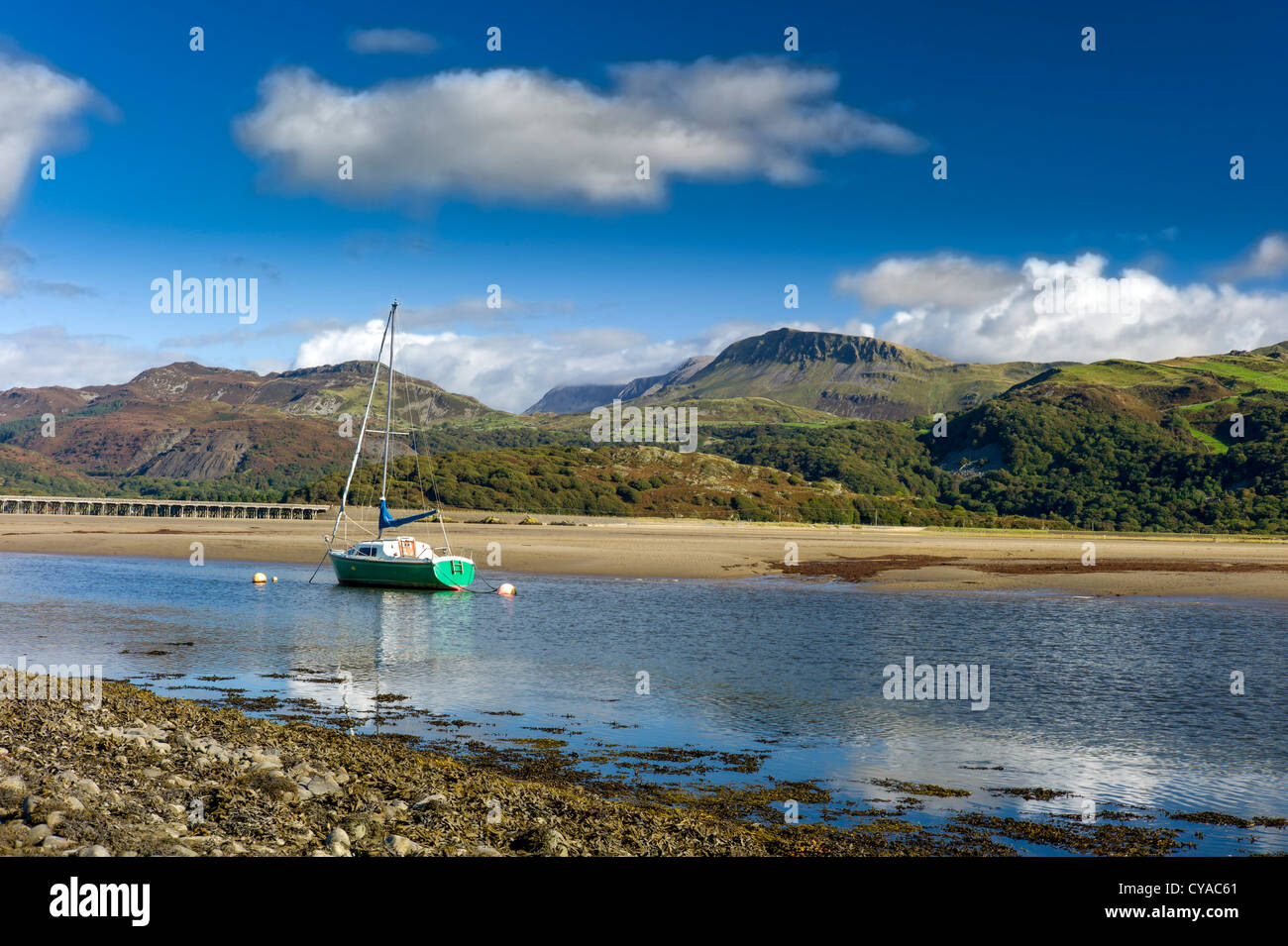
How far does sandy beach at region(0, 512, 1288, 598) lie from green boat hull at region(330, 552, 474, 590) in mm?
7795

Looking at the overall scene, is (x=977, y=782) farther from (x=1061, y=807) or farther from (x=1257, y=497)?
(x=1257, y=497)

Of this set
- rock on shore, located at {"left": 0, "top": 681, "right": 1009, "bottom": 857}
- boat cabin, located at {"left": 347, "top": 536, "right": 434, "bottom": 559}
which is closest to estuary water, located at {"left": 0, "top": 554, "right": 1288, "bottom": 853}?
boat cabin, located at {"left": 347, "top": 536, "right": 434, "bottom": 559}

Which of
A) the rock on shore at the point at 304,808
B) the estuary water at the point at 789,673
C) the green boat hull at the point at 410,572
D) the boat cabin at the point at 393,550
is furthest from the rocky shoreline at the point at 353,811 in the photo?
the boat cabin at the point at 393,550

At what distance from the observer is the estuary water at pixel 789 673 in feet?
50.7

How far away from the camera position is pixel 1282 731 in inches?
715

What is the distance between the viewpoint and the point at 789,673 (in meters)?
24.2

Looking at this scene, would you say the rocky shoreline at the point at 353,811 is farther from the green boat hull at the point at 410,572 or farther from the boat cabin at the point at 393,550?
the boat cabin at the point at 393,550

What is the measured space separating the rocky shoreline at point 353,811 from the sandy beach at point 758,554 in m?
36.5

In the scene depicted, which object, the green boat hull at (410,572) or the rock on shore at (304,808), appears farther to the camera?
the green boat hull at (410,572)

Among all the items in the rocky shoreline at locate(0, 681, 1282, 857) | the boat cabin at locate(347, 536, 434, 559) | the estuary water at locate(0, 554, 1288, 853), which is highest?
the boat cabin at locate(347, 536, 434, 559)

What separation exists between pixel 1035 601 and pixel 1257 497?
421 ft

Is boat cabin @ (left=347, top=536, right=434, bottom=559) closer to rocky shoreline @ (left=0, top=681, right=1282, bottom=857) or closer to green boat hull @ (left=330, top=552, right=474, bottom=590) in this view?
green boat hull @ (left=330, top=552, right=474, bottom=590)

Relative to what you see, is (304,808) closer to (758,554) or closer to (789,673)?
(789,673)

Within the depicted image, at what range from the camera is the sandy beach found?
52.2 metres
